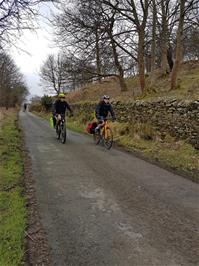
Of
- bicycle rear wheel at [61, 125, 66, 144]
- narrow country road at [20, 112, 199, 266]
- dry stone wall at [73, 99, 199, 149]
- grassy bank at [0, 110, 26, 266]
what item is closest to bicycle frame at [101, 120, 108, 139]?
bicycle rear wheel at [61, 125, 66, 144]

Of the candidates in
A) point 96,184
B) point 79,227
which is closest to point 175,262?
point 79,227

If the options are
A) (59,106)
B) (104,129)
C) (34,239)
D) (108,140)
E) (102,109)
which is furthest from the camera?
(59,106)

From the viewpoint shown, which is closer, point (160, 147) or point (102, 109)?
point (160, 147)

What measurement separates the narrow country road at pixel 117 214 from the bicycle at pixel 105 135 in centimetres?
302

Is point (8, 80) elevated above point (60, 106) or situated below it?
above

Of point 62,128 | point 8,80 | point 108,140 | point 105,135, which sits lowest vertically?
point 108,140

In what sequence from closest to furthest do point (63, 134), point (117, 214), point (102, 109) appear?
point (117, 214), point (102, 109), point (63, 134)

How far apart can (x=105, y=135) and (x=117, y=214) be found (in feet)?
24.4

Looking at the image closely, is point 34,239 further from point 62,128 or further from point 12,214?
point 62,128

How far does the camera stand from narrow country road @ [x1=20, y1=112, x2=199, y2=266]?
3.83 m

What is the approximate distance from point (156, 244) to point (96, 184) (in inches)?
118

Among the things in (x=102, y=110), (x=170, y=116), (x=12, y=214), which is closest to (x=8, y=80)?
(x=102, y=110)

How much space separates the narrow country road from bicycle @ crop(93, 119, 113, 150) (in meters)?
3.02

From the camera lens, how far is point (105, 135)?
1249 centimetres
